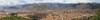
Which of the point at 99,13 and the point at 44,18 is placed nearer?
the point at 99,13

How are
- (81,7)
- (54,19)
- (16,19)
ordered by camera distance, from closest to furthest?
1. (16,19)
2. (54,19)
3. (81,7)

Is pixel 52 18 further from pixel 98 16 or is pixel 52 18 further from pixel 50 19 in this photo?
pixel 98 16

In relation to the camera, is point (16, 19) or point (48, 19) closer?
point (16, 19)

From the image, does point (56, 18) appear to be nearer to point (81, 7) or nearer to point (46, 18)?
point (46, 18)

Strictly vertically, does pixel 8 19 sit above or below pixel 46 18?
above

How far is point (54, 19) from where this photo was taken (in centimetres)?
8150

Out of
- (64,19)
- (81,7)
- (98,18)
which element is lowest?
(81,7)

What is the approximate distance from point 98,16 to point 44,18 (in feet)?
166

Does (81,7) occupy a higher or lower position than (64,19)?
lower

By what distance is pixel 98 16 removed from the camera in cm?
3438

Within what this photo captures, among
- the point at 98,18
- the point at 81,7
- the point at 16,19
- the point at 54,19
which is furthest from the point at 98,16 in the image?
the point at 81,7

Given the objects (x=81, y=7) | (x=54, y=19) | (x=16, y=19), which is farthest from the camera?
(x=81, y=7)

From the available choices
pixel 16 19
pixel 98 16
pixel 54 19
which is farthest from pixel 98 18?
pixel 54 19

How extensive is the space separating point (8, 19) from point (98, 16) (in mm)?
10605
